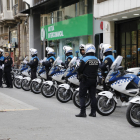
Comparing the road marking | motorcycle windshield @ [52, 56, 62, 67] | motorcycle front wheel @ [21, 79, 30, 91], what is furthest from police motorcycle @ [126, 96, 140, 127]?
motorcycle front wheel @ [21, 79, 30, 91]

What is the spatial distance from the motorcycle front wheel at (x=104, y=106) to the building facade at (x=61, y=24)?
11459 mm

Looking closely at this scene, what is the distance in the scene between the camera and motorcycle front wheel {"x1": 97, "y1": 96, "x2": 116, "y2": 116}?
328 inches

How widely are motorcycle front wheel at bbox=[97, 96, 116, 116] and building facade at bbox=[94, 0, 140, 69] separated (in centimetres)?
675

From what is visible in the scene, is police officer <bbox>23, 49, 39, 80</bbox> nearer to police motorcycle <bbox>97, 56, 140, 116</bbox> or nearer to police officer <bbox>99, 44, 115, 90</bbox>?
police officer <bbox>99, 44, 115, 90</bbox>

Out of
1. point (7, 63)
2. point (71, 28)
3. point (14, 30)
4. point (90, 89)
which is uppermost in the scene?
point (14, 30)

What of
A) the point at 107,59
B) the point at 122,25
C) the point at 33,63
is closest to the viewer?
the point at 107,59

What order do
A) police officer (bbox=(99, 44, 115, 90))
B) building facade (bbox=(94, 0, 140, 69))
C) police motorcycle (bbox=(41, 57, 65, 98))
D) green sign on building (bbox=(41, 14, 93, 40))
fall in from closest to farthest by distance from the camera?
police officer (bbox=(99, 44, 115, 90)) < police motorcycle (bbox=(41, 57, 65, 98)) < building facade (bbox=(94, 0, 140, 69)) < green sign on building (bbox=(41, 14, 93, 40))

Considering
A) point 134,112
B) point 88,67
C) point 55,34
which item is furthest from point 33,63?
point 55,34

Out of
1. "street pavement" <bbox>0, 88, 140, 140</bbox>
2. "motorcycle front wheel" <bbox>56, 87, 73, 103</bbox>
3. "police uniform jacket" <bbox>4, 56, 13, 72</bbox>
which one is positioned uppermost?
"police uniform jacket" <bbox>4, 56, 13, 72</bbox>

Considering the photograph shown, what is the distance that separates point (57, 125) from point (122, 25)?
12047 mm

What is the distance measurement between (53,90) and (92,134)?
6085mm

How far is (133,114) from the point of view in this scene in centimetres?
699

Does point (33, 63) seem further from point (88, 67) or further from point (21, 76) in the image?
point (88, 67)

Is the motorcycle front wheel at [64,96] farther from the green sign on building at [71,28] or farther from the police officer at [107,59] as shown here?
the green sign on building at [71,28]
